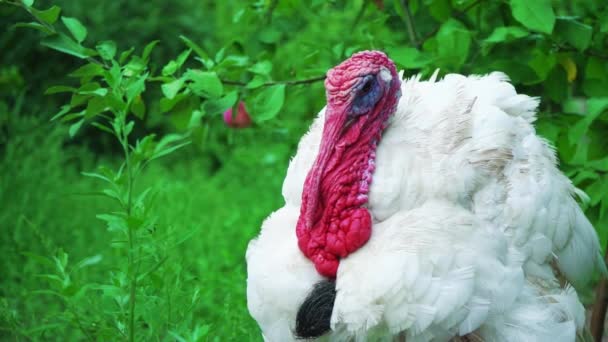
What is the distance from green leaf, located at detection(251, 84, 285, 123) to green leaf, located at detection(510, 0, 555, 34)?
3.46 ft

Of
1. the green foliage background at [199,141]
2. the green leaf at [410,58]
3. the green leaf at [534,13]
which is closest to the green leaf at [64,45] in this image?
the green foliage background at [199,141]

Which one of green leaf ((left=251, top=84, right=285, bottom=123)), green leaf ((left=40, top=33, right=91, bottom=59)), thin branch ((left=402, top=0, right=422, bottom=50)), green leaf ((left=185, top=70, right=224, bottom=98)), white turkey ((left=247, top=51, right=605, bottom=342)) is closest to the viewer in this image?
white turkey ((left=247, top=51, right=605, bottom=342))

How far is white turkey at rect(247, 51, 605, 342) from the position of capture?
252 cm

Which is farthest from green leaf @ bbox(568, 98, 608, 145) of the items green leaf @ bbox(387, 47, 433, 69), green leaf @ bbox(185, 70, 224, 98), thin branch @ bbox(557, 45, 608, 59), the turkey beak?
green leaf @ bbox(185, 70, 224, 98)

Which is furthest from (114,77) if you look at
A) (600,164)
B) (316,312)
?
(600,164)

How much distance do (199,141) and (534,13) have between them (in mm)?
1685

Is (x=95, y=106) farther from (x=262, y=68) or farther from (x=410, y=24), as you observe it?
(x=410, y=24)

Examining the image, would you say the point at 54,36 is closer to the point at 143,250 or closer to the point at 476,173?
the point at 143,250

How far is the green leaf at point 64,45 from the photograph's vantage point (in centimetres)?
306

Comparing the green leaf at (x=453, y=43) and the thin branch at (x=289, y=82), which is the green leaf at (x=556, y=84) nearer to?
the green leaf at (x=453, y=43)

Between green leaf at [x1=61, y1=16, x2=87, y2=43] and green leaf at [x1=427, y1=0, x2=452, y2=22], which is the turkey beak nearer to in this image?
green leaf at [x1=61, y1=16, x2=87, y2=43]

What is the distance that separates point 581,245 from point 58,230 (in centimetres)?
362

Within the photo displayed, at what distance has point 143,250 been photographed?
2922 mm

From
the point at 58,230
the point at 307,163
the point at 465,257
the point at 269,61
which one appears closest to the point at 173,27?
the point at 58,230
